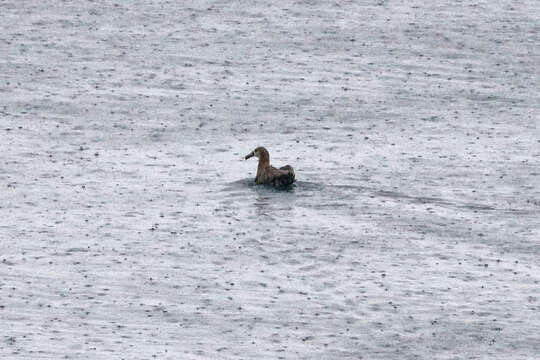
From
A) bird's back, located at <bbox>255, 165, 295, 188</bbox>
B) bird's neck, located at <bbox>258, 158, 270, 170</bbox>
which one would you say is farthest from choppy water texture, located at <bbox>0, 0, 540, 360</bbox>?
bird's neck, located at <bbox>258, 158, 270, 170</bbox>

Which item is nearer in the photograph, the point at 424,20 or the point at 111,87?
the point at 111,87

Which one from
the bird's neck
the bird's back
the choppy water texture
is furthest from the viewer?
the bird's neck

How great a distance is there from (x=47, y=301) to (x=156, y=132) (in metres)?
21.0

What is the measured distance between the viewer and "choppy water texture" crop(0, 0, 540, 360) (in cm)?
4838

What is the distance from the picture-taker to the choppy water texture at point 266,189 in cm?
4838

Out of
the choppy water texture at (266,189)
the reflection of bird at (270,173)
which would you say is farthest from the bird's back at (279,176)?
the choppy water texture at (266,189)

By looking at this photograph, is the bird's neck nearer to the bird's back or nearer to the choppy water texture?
the bird's back

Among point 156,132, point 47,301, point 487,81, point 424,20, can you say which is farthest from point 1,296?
point 424,20

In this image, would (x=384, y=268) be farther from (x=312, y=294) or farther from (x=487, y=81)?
(x=487, y=81)

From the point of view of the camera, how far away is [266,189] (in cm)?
6231

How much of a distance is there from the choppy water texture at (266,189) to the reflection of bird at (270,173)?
0.53m

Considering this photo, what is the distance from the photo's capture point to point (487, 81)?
79250mm

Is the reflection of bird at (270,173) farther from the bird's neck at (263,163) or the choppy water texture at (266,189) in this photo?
the choppy water texture at (266,189)

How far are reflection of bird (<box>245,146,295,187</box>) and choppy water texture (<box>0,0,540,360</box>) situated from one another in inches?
20.9
